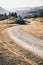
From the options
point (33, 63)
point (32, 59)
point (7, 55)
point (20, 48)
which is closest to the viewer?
point (33, 63)

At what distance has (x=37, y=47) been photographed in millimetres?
29016

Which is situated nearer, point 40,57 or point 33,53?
point 40,57

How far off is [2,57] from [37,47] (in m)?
6.80

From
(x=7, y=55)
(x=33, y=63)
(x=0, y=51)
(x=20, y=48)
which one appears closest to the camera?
(x=33, y=63)

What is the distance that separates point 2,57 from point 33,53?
4.38 m

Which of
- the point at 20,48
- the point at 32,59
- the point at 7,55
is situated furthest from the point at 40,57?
the point at 20,48

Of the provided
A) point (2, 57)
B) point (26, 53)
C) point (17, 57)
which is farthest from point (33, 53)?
point (2, 57)

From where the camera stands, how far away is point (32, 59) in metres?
23.2

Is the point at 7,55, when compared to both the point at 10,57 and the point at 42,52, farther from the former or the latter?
the point at 42,52

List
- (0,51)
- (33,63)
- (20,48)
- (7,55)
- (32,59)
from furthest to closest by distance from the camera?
(20,48) → (0,51) → (7,55) → (32,59) → (33,63)

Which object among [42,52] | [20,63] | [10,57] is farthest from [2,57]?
[42,52]

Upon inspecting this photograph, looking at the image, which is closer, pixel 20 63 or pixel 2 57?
pixel 20 63

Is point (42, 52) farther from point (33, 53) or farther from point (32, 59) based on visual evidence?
point (32, 59)

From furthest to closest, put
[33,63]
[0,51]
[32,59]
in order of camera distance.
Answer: [0,51]
[32,59]
[33,63]
